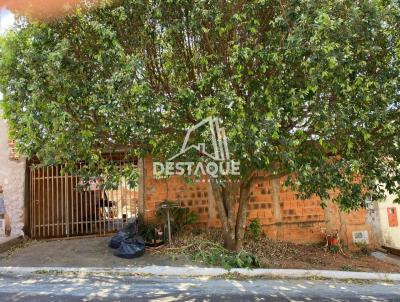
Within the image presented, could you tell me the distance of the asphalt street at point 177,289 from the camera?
5.34m

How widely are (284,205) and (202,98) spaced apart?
4390mm

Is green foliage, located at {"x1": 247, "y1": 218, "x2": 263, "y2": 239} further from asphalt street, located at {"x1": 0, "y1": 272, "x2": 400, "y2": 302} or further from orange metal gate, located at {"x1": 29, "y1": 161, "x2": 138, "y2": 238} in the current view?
orange metal gate, located at {"x1": 29, "y1": 161, "x2": 138, "y2": 238}

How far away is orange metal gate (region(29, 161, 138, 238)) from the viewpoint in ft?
32.8

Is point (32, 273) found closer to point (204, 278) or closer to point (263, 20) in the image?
point (204, 278)

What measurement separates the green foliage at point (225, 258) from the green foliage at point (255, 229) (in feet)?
4.04

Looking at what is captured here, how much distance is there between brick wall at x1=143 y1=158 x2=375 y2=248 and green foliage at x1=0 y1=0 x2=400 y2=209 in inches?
111

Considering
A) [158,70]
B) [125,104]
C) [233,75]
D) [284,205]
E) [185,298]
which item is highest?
[158,70]

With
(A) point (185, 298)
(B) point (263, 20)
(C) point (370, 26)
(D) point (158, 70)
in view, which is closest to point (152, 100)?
(D) point (158, 70)

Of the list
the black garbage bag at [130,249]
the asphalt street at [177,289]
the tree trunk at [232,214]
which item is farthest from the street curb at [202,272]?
the tree trunk at [232,214]

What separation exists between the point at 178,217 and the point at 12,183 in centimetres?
442

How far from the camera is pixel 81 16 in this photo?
5.76 m

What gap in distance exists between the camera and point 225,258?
7059 mm

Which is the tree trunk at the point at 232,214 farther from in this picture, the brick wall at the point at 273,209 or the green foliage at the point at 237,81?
the green foliage at the point at 237,81

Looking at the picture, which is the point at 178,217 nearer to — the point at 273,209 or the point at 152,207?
the point at 152,207
